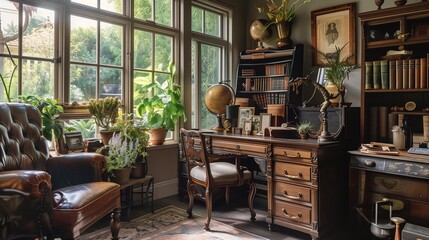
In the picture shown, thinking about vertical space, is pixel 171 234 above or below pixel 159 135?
below

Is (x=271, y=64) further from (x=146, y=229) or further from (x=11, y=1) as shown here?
(x=11, y=1)

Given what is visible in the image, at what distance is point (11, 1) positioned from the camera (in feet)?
8.45

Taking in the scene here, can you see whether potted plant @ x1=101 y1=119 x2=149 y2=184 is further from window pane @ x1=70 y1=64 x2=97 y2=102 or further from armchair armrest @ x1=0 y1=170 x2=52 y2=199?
armchair armrest @ x1=0 y1=170 x2=52 y2=199

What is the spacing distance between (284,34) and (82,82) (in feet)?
8.01

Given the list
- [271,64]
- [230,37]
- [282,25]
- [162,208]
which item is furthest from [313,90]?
[162,208]

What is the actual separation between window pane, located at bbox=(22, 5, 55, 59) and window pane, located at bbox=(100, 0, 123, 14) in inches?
21.2

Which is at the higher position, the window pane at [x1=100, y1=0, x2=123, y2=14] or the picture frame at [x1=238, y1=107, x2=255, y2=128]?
the window pane at [x1=100, y1=0, x2=123, y2=14]

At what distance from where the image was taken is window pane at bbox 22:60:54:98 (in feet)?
8.82

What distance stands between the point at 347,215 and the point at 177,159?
2012 millimetres

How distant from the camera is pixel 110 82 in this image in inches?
128

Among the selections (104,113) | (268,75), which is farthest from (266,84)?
(104,113)

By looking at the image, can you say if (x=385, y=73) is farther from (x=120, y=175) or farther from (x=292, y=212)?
(x=120, y=175)

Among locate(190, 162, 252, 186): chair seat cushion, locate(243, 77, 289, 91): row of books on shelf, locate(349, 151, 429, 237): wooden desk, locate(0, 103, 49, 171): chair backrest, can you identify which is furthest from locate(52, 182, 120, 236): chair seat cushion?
locate(243, 77, 289, 91): row of books on shelf

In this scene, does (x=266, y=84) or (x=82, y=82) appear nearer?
(x=82, y=82)
